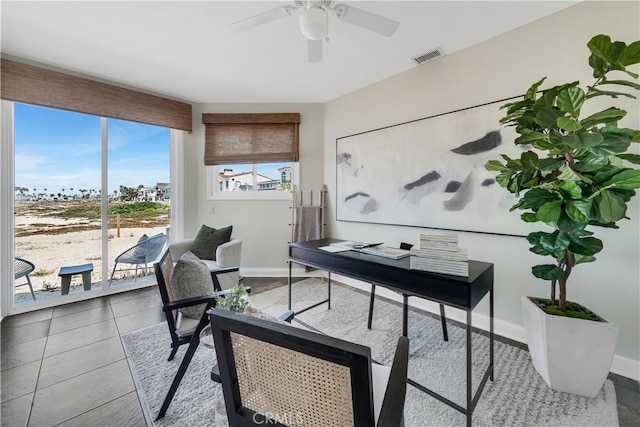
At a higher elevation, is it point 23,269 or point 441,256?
point 441,256

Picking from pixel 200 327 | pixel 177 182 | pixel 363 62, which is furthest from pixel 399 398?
pixel 177 182

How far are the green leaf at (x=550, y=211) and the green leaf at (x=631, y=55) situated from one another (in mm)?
741

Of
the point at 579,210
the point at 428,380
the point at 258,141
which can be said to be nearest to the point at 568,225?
the point at 579,210

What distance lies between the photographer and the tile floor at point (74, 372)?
1.41 metres

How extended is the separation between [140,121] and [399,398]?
3.93 metres

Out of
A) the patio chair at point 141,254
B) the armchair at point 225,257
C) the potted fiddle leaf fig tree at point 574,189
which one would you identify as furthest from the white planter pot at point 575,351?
the patio chair at point 141,254

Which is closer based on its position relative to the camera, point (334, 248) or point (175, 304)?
point (175, 304)

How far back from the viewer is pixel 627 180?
4.06 feet

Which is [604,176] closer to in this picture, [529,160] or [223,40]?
[529,160]

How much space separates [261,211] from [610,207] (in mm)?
3495

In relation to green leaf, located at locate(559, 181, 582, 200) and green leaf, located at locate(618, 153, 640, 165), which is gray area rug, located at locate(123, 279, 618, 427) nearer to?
green leaf, located at locate(559, 181, 582, 200)

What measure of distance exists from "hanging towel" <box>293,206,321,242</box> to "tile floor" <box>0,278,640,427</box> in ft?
6.21

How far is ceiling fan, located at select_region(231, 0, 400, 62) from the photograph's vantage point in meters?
1.52

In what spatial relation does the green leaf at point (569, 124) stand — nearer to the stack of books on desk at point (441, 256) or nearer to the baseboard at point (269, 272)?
the stack of books on desk at point (441, 256)
